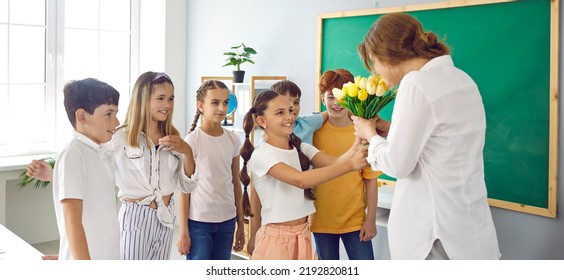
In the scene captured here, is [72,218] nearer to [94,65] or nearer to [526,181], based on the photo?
[526,181]

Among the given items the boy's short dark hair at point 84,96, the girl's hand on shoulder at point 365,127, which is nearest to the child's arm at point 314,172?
the girl's hand on shoulder at point 365,127

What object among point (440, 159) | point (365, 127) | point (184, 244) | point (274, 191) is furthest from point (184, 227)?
point (440, 159)

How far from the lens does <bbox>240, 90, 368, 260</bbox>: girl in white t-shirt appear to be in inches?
82.6

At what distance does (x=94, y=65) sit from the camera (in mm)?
4961

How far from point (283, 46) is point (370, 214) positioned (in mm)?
1969

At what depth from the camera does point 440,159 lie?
5.22 ft

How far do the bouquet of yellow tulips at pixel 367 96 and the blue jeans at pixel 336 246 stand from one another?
2.20 ft

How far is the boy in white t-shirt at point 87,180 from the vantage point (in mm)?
1711

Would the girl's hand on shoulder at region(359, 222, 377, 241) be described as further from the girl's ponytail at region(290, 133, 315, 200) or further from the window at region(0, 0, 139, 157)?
the window at region(0, 0, 139, 157)

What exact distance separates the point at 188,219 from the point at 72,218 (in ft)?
2.84

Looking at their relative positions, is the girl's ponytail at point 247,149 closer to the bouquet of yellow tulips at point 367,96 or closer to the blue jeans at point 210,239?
the blue jeans at point 210,239
